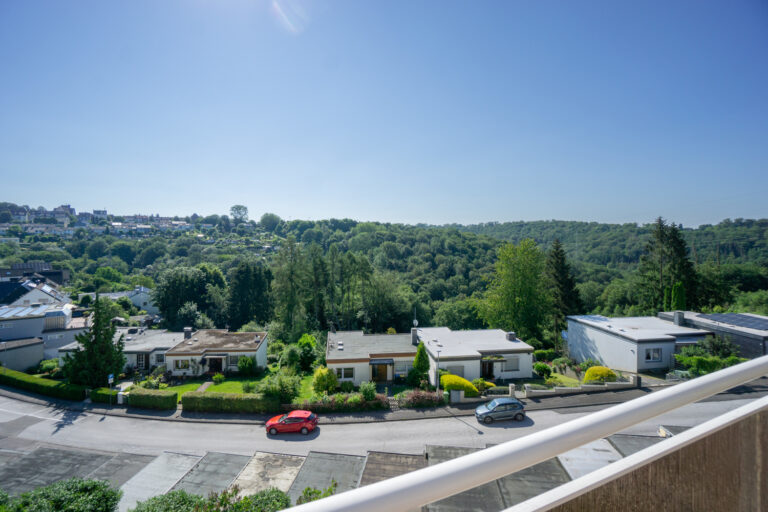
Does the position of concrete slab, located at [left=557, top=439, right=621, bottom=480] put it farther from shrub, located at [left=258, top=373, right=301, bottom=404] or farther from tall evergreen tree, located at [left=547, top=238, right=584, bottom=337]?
tall evergreen tree, located at [left=547, top=238, right=584, bottom=337]

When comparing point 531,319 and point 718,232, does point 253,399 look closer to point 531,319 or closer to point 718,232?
point 531,319

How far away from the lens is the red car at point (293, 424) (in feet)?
51.2

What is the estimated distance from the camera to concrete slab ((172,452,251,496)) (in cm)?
1056

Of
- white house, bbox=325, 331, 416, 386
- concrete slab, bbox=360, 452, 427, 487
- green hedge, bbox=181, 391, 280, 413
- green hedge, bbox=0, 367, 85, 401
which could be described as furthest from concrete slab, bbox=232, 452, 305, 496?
green hedge, bbox=0, 367, 85, 401

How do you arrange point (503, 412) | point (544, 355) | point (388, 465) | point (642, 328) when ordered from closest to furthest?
point (388, 465)
point (503, 412)
point (642, 328)
point (544, 355)

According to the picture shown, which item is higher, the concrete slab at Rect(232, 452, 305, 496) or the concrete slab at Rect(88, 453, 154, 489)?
the concrete slab at Rect(232, 452, 305, 496)

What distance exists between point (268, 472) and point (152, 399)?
10.5m

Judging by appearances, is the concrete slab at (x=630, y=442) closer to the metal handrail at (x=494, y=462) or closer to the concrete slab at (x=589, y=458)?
the concrete slab at (x=589, y=458)

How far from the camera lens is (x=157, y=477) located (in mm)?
11836

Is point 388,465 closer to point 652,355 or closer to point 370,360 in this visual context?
point 370,360

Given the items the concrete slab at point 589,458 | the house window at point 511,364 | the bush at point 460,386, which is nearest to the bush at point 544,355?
the house window at point 511,364

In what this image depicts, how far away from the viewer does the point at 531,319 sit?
1125 inches

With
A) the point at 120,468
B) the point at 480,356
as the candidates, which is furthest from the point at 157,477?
the point at 480,356

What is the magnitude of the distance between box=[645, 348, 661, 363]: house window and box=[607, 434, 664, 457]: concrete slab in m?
24.1
